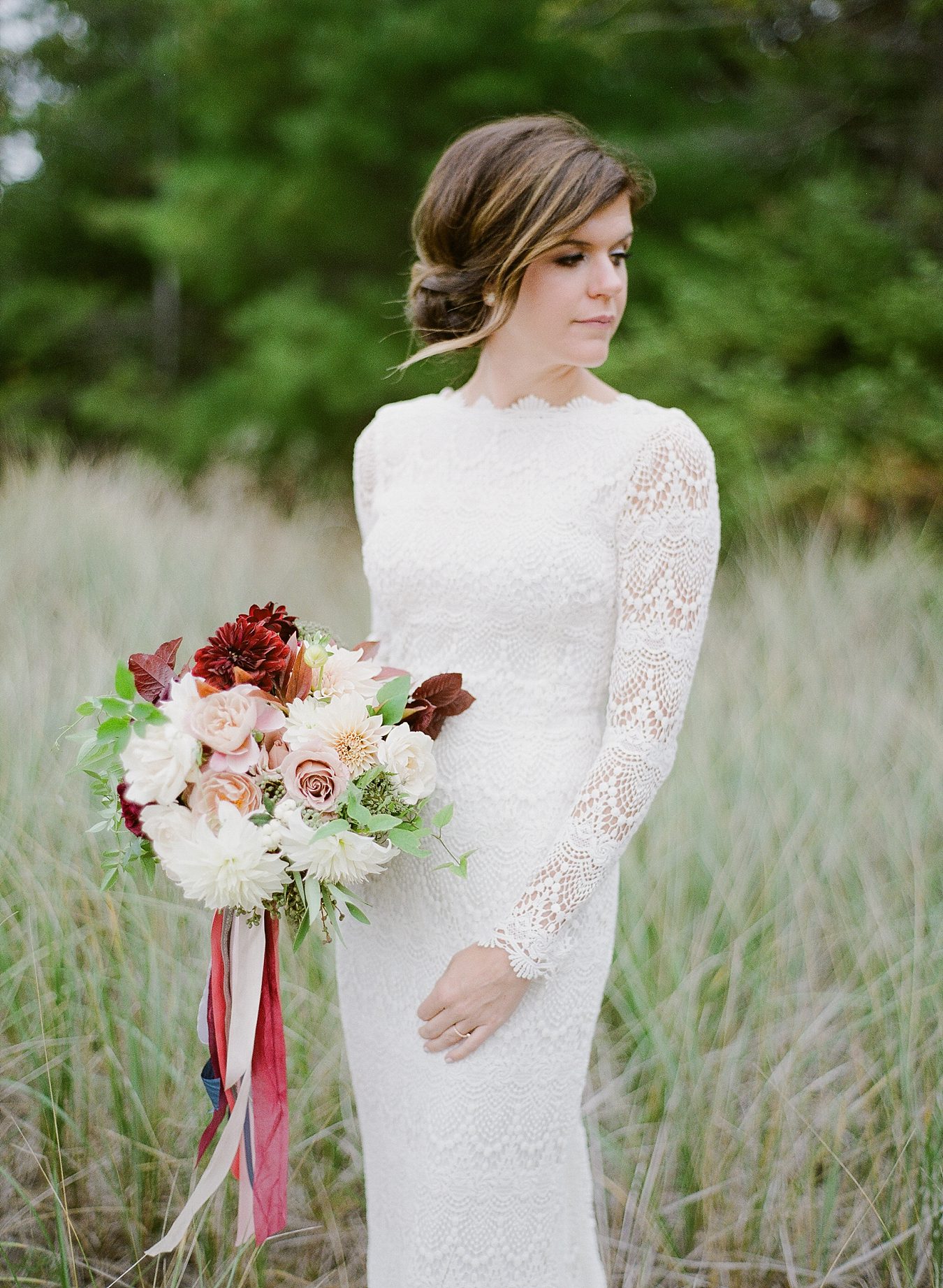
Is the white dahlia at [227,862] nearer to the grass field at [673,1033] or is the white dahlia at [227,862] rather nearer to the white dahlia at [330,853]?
the white dahlia at [330,853]

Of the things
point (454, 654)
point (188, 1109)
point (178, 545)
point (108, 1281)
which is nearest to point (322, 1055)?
point (188, 1109)

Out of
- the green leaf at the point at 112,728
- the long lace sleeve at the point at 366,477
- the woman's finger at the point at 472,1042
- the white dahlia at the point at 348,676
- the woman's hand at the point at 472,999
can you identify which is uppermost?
the long lace sleeve at the point at 366,477

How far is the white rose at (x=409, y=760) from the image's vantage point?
4.99 ft

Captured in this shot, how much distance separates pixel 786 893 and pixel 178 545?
357 cm

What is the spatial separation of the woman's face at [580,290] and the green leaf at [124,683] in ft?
3.11

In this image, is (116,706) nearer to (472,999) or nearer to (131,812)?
(131,812)

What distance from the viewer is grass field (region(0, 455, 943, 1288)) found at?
7.54 feet

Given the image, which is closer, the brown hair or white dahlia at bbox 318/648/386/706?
white dahlia at bbox 318/648/386/706

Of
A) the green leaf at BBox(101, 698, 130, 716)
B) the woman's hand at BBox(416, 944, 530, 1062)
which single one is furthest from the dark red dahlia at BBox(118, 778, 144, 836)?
the woman's hand at BBox(416, 944, 530, 1062)

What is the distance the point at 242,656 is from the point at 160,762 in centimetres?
20

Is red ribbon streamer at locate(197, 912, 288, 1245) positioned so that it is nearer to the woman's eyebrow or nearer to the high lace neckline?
the high lace neckline

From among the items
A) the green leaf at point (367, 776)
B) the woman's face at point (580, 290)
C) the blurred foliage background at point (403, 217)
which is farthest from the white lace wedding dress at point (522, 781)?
the blurred foliage background at point (403, 217)

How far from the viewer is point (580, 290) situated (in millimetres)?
1835

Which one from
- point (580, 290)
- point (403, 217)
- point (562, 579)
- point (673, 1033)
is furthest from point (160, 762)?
point (403, 217)
